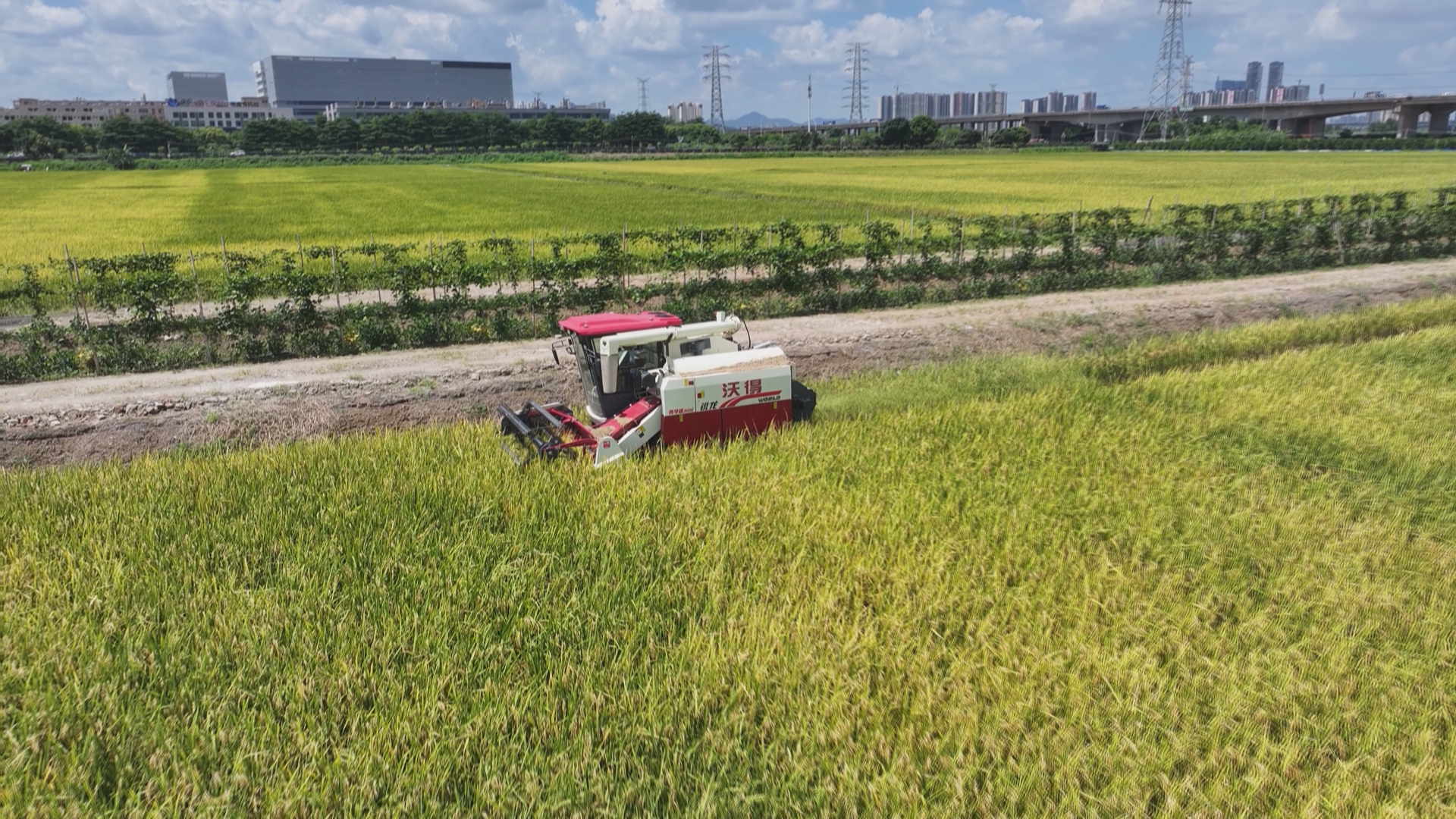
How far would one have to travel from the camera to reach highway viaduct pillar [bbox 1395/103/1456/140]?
114m

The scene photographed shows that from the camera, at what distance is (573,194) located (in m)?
52.1

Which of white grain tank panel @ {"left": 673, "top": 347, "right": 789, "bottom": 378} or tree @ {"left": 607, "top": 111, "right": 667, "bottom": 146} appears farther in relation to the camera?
tree @ {"left": 607, "top": 111, "right": 667, "bottom": 146}

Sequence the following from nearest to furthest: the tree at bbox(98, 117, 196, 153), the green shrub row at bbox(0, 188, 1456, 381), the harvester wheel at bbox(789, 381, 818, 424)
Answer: the harvester wheel at bbox(789, 381, 818, 424) < the green shrub row at bbox(0, 188, 1456, 381) < the tree at bbox(98, 117, 196, 153)

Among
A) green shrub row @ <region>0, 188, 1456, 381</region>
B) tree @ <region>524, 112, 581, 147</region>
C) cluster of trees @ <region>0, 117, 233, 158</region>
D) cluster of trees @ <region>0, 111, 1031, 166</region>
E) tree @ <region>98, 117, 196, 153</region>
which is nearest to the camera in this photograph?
green shrub row @ <region>0, 188, 1456, 381</region>

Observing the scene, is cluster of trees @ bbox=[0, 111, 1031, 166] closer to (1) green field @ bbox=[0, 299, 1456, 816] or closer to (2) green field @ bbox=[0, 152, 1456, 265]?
(2) green field @ bbox=[0, 152, 1456, 265]

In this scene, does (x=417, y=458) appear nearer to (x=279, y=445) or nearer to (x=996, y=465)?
(x=279, y=445)

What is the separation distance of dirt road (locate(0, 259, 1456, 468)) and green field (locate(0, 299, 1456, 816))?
288cm

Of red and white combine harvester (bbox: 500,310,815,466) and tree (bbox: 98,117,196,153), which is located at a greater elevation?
tree (bbox: 98,117,196,153)

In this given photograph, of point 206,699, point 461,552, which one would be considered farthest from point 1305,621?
point 206,699

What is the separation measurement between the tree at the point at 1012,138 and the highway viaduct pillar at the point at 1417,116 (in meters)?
46.1

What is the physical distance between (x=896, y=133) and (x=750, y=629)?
12600 cm

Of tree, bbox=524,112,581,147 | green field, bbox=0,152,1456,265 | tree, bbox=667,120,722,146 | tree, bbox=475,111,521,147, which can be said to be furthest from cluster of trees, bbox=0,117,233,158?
tree, bbox=667,120,722,146

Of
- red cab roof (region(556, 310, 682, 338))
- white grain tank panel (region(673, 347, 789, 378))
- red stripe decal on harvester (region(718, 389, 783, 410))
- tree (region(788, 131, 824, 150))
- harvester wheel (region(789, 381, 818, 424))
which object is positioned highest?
tree (region(788, 131, 824, 150))

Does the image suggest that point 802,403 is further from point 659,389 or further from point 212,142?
point 212,142
